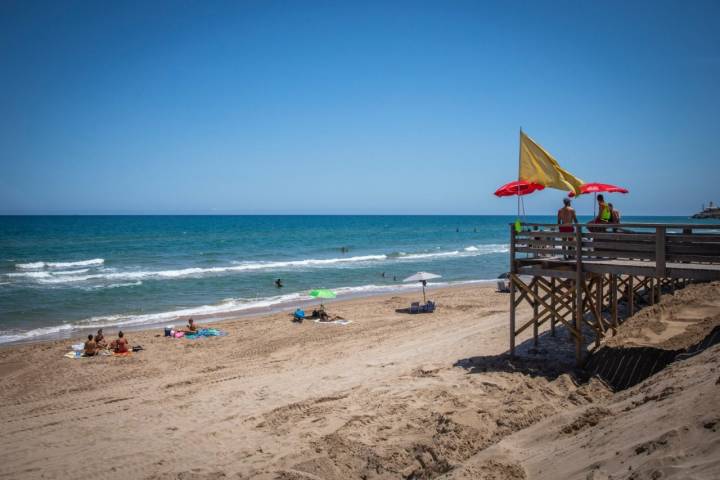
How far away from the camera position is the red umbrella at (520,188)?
10.6 meters

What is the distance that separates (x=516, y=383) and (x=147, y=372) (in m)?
10.1

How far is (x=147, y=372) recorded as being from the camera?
13359mm

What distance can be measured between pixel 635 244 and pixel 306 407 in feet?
24.0

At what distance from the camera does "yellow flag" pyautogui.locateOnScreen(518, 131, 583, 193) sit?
32.5 ft

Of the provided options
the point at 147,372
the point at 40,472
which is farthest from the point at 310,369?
the point at 40,472

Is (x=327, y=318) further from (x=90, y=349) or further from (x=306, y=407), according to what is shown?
(x=306, y=407)

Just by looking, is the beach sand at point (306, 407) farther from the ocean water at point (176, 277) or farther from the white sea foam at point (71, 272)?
the white sea foam at point (71, 272)

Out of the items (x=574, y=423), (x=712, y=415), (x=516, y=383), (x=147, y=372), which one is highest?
(x=712, y=415)

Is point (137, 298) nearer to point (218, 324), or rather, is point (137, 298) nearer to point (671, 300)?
point (218, 324)

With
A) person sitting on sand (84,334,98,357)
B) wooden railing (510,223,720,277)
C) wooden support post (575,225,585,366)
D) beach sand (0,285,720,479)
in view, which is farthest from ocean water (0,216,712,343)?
wooden support post (575,225,585,366)

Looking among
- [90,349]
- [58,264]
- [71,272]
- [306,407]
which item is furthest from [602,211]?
[58,264]

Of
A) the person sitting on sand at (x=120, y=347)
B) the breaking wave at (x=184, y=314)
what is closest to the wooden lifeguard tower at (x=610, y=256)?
the person sitting on sand at (x=120, y=347)

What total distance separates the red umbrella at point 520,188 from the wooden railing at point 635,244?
86 centimetres

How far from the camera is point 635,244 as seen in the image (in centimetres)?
918
